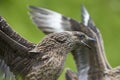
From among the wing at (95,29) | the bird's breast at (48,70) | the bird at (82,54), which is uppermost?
the wing at (95,29)

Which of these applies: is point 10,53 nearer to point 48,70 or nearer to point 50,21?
point 48,70

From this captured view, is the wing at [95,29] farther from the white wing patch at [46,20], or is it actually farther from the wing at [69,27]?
the white wing patch at [46,20]

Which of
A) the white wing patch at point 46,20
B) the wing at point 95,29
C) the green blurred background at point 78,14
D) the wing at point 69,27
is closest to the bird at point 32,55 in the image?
the wing at point 69,27

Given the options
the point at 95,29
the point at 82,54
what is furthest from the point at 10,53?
the point at 95,29

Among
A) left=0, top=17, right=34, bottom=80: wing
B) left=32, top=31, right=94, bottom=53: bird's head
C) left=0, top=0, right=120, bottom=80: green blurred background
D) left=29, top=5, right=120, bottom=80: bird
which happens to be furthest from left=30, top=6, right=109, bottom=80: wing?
left=0, top=0, right=120, bottom=80: green blurred background

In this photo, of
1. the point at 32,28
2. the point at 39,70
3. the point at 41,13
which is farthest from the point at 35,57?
the point at 32,28

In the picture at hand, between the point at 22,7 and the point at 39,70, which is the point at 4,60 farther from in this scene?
the point at 22,7
